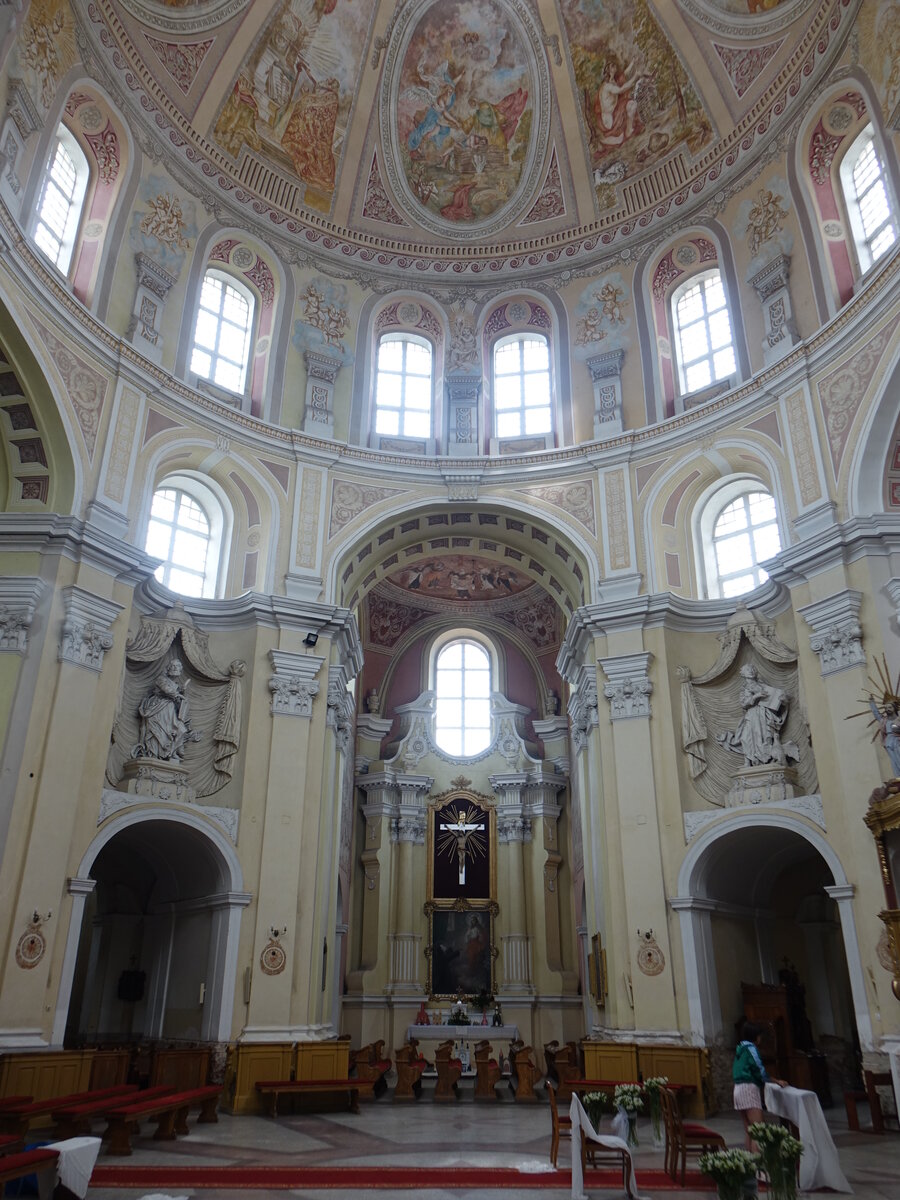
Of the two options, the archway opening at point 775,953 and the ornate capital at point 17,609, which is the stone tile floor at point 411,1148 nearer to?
the archway opening at point 775,953

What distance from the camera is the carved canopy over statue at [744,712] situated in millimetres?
16656

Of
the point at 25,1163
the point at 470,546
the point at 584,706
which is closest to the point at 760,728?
the point at 584,706

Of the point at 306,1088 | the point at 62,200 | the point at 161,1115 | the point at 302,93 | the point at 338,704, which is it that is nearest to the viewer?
the point at 161,1115

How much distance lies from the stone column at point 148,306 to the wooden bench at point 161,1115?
13061 millimetres

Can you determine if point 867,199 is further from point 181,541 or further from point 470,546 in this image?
point 181,541

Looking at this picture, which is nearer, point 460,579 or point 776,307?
point 776,307

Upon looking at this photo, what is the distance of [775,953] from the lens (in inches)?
720

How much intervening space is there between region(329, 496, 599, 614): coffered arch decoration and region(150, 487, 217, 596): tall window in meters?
2.71

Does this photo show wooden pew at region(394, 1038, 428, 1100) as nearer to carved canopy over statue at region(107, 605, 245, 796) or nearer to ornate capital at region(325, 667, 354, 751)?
ornate capital at region(325, 667, 354, 751)

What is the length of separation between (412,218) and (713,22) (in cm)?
801

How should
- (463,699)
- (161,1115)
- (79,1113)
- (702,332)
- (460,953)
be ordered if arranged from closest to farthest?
(79,1113), (161,1115), (702,332), (460,953), (463,699)

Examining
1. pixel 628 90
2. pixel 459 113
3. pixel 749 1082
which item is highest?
pixel 459 113

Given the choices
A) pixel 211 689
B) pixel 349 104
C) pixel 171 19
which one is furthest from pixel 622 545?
pixel 171 19

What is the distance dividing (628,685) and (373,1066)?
28.9 feet
